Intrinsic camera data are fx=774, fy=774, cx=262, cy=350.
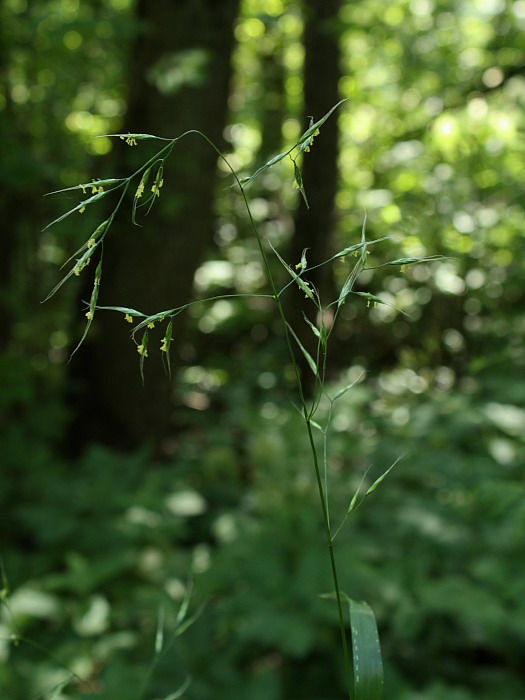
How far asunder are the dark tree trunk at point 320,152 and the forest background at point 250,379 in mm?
23

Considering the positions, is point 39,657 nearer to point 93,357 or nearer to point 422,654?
point 422,654

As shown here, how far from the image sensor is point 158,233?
13.8 feet

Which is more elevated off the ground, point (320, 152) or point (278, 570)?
point (320, 152)

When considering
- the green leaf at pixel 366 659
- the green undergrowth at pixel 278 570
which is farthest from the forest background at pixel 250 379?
the green leaf at pixel 366 659

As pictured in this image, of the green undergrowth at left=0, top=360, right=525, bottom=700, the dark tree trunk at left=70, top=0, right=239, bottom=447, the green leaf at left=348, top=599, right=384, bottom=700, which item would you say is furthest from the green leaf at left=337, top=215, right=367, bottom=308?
the dark tree trunk at left=70, top=0, right=239, bottom=447

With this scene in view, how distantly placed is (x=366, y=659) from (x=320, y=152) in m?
5.20

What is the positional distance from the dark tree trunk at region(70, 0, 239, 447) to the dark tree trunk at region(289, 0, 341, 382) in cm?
139

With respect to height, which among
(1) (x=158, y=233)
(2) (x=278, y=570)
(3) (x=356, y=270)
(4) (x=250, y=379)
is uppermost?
(3) (x=356, y=270)

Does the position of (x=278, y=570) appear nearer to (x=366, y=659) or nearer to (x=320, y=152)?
(x=366, y=659)

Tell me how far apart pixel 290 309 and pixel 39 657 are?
3.60 meters

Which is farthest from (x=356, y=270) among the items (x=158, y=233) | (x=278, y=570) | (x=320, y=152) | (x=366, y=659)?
(x=320, y=152)

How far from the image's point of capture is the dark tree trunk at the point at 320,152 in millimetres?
5562

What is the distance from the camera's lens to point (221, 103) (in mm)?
4277

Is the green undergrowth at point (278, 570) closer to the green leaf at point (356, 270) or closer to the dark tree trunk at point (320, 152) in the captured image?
the green leaf at point (356, 270)
